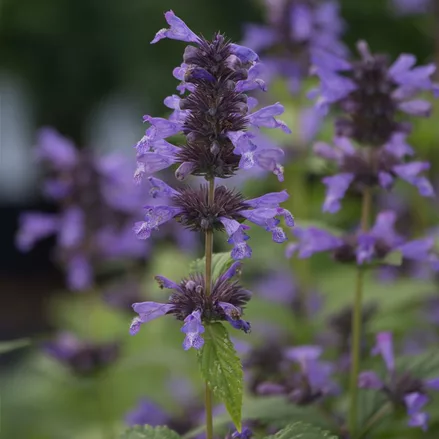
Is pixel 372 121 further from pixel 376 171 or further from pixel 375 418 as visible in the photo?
pixel 375 418

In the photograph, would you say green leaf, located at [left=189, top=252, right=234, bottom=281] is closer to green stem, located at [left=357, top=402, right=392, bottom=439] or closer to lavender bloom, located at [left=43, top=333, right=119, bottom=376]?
green stem, located at [left=357, top=402, right=392, bottom=439]

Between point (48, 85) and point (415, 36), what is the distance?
4.91 m

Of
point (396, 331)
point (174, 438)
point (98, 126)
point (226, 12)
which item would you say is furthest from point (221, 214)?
point (98, 126)

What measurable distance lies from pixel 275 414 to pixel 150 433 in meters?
0.28

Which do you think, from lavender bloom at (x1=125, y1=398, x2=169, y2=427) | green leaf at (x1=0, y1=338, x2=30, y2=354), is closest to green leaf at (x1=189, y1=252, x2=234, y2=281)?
green leaf at (x1=0, y1=338, x2=30, y2=354)

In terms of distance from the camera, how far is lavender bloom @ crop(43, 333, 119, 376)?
7.97ft

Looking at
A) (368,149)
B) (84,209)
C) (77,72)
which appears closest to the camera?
(368,149)

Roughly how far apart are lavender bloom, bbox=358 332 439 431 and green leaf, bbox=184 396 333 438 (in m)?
0.12

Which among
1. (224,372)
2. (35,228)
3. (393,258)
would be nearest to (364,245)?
(393,258)

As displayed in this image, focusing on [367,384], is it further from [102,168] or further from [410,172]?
[102,168]

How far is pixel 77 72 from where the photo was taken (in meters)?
9.23

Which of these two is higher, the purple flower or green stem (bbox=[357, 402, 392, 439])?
the purple flower

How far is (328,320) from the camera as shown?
7.22 feet

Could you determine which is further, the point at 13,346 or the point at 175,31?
the point at 13,346
